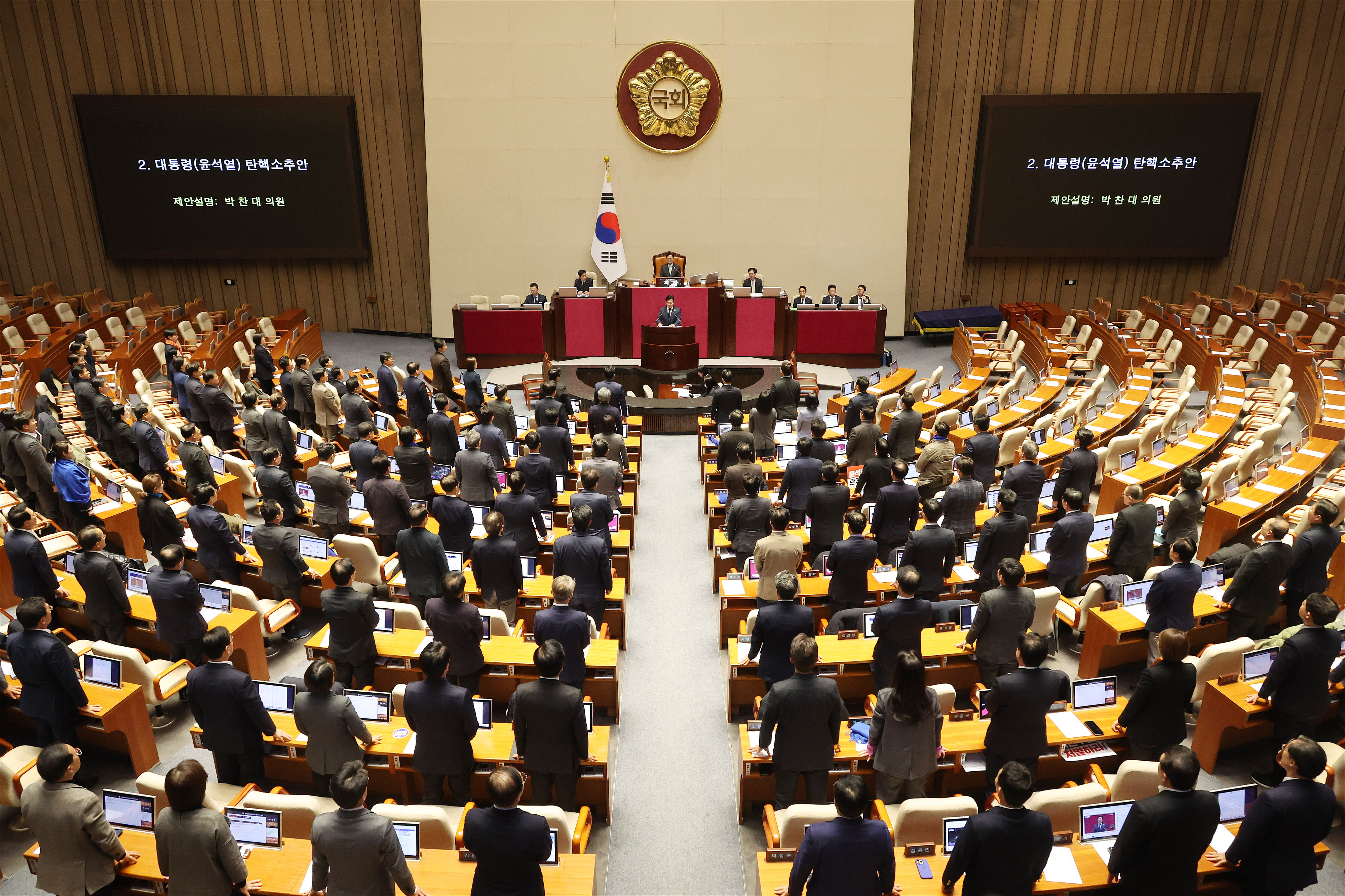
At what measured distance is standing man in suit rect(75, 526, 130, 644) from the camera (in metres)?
5.94

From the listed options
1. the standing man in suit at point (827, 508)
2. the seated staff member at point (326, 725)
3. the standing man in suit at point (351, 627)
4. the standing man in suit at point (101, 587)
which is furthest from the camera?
the standing man in suit at point (827, 508)

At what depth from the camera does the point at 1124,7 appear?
16.7 m

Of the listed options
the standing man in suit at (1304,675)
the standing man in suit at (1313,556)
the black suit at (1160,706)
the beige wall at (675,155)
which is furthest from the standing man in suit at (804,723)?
the beige wall at (675,155)

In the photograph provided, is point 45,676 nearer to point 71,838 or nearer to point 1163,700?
point 71,838

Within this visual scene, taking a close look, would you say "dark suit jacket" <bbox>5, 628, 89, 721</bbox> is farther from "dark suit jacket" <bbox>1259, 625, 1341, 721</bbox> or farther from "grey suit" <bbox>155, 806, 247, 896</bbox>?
"dark suit jacket" <bbox>1259, 625, 1341, 721</bbox>

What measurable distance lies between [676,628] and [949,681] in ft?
7.95

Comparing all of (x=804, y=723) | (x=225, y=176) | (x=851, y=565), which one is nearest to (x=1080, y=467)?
(x=851, y=565)

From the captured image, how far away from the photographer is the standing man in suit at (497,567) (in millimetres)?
6320

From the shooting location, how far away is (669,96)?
55.3ft

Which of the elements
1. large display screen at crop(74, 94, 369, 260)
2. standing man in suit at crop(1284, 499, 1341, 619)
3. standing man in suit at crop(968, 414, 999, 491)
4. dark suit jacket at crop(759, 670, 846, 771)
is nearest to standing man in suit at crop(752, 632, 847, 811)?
dark suit jacket at crop(759, 670, 846, 771)

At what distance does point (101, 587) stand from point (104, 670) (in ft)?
2.44

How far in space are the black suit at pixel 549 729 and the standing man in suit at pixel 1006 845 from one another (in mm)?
1946

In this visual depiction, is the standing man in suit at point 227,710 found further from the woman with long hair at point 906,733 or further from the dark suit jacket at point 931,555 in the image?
the dark suit jacket at point 931,555

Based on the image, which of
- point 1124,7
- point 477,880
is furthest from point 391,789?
point 1124,7
